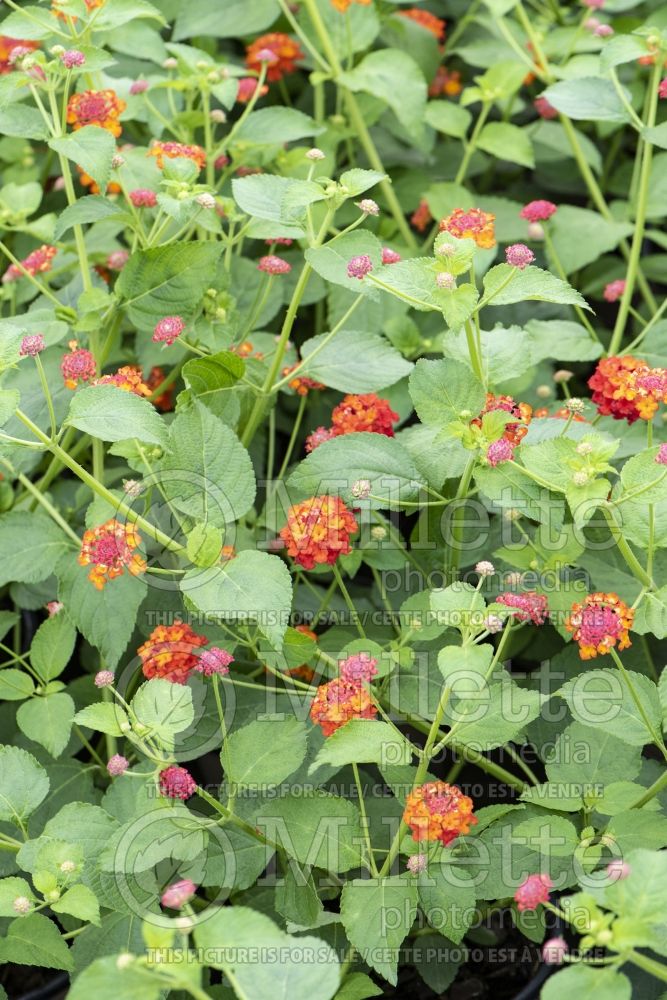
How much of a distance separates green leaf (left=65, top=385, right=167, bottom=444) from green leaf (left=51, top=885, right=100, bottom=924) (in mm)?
422

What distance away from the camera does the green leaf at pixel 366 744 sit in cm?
99

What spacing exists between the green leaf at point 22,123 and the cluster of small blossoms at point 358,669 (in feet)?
2.49

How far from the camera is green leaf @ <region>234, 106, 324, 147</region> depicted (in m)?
1.58

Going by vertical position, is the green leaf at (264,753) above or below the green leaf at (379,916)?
above

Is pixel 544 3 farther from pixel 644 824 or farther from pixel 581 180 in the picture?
pixel 644 824

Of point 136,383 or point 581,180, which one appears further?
point 581,180

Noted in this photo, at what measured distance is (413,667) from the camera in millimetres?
1260

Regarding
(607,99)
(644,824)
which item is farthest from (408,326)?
(644,824)

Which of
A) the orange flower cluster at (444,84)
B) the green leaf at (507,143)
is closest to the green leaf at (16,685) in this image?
the green leaf at (507,143)

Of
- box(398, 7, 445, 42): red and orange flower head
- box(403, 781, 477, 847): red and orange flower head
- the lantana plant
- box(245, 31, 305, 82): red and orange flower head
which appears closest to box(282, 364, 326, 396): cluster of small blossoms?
the lantana plant

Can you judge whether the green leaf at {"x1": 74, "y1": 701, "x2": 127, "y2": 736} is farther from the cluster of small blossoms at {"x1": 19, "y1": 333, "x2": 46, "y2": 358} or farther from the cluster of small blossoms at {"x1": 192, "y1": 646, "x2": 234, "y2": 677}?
the cluster of small blossoms at {"x1": 19, "y1": 333, "x2": 46, "y2": 358}

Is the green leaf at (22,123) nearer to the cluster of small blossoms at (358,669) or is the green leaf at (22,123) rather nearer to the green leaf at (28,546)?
the green leaf at (28,546)

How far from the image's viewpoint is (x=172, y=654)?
116 cm

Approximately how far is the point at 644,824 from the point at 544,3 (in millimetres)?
1632
